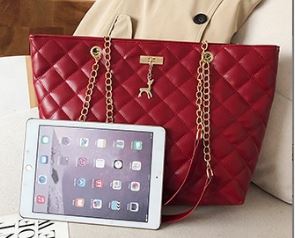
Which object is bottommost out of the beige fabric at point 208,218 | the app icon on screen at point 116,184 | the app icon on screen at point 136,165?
the beige fabric at point 208,218

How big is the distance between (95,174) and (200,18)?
0.93 ft

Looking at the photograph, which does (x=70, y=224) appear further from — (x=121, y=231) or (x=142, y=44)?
(x=142, y=44)

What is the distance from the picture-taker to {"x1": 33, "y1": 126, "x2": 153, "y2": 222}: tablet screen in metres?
0.66

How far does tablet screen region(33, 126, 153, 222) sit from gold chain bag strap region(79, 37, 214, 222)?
0.03 meters

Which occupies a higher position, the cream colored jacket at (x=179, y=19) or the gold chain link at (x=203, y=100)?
the cream colored jacket at (x=179, y=19)

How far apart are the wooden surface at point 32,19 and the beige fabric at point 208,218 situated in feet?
1.32

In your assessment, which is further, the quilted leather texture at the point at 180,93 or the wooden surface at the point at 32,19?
the wooden surface at the point at 32,19

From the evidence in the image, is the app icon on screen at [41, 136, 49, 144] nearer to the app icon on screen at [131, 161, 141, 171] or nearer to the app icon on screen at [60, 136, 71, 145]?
the app icon on screen at [60, 136, 71, 145]

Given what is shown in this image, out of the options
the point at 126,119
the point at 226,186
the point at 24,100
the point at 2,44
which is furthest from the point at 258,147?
the point at 2,44

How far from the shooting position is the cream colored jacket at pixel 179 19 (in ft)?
2.39

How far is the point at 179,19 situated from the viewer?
0.75 metres

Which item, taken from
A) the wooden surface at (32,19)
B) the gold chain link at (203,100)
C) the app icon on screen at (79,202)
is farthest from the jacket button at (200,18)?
the wooden surface at (32,19)

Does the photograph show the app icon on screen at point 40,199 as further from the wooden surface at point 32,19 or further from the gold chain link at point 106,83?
the wooden surface at point 32,19

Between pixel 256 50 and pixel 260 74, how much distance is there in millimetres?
33
